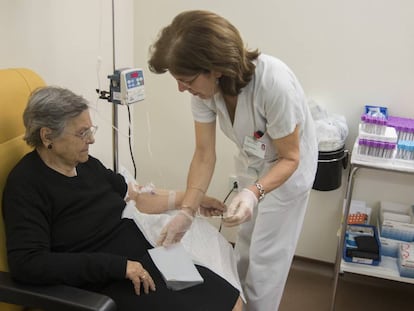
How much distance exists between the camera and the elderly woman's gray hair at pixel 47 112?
A: 142cm

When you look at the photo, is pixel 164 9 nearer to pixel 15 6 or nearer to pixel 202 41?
pixel 15 6

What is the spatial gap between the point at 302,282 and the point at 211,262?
3.09 feet

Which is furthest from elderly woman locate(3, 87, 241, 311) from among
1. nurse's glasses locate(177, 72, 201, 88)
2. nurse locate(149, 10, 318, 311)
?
nurse's glasses locate(177, 72, 201, 88)

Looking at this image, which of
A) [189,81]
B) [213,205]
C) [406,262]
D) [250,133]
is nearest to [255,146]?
[250,133]

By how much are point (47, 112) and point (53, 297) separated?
56 centimetres

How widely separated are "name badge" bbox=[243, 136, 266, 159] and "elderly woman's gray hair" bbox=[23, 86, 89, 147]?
0.61 m

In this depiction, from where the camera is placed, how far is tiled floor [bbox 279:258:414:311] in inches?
91.4

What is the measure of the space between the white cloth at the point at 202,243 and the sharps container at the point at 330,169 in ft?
1.89

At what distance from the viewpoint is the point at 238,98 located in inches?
61.6

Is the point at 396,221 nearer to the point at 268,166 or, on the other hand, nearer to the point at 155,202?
the point at 268,166

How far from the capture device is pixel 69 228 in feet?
4.92

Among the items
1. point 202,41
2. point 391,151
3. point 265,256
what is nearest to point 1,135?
point 202,41

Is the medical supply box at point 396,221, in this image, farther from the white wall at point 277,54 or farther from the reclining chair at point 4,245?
the reclining chair at point 4,245

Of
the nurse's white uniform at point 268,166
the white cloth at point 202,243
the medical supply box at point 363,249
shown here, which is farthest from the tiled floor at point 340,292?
the white cloth at point 202,243
